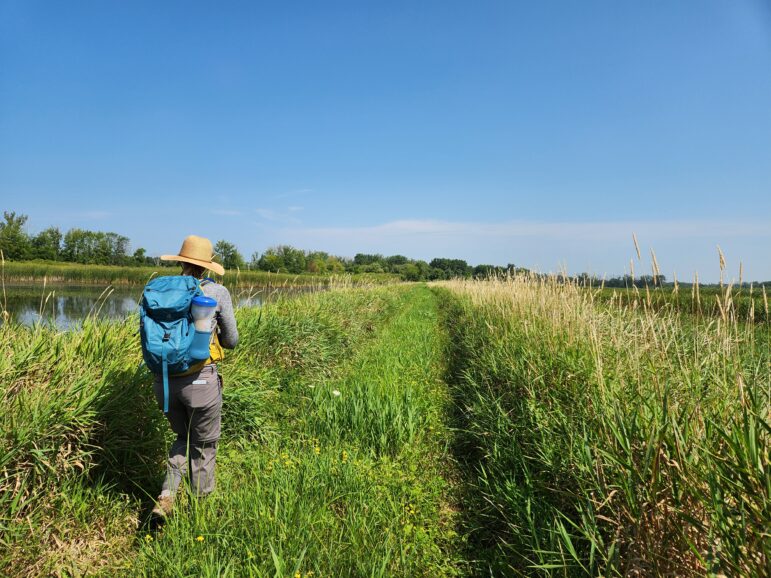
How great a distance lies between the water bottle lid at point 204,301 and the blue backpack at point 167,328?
0.03 m

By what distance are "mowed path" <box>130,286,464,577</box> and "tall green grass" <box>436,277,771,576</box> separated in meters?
0.41

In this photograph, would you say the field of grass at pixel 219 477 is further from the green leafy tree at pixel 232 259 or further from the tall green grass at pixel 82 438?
the green leafy tree at pixel 232 259

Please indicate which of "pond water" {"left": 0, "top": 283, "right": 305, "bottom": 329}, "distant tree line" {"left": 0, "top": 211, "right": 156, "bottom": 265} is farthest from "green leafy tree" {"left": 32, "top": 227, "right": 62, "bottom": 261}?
"pond water" {"left": 0, "top": 283, "right": 305, "bottom": 329}

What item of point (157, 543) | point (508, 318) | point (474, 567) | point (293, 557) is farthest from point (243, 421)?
point (508, 318)

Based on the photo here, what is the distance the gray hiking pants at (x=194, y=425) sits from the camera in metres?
2.66

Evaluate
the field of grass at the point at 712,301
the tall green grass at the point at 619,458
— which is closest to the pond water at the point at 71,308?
the tall green grass at the point at 619,458

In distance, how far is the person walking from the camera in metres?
2.66

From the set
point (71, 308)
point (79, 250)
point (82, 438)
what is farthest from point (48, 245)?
point (82, 438)

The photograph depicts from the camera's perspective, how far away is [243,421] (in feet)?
13.3

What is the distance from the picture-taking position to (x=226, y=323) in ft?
9.39

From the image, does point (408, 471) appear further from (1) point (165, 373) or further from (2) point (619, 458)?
(1) point (165, 373)

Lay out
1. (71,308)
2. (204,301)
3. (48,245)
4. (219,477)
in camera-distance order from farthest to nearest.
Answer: (48,245), (71,308), (219,477), (204,301)

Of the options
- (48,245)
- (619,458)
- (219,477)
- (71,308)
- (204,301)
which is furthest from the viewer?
(48,245)

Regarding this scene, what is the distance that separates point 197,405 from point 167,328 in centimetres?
60
